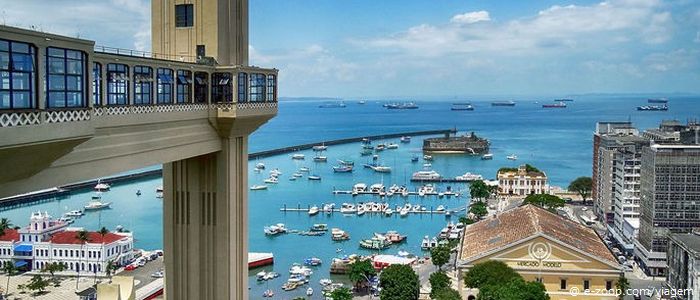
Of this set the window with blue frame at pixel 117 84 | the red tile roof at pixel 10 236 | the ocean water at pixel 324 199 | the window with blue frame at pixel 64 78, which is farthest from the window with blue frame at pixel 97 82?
the red tile roof at pixel 10 236

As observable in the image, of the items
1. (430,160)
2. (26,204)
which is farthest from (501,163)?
(26,204)

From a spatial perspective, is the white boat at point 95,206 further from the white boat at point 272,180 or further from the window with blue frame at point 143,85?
the window with blue frame at point 143,85

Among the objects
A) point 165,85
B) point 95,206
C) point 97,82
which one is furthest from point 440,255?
point 95,206

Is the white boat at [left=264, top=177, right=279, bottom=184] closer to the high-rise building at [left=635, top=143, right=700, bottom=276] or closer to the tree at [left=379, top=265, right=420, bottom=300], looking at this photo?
the high-rise building at [left=635, top=143, right=700, bottom=276]

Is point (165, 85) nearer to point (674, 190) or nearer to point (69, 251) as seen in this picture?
point (69, 251)

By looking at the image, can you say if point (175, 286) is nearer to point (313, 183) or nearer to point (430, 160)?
point (313, 183)

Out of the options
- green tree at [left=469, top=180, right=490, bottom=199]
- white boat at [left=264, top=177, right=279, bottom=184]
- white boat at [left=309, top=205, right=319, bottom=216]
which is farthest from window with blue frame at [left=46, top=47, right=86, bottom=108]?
white boat at [left=264, top=177, right=279, bottom=184]
